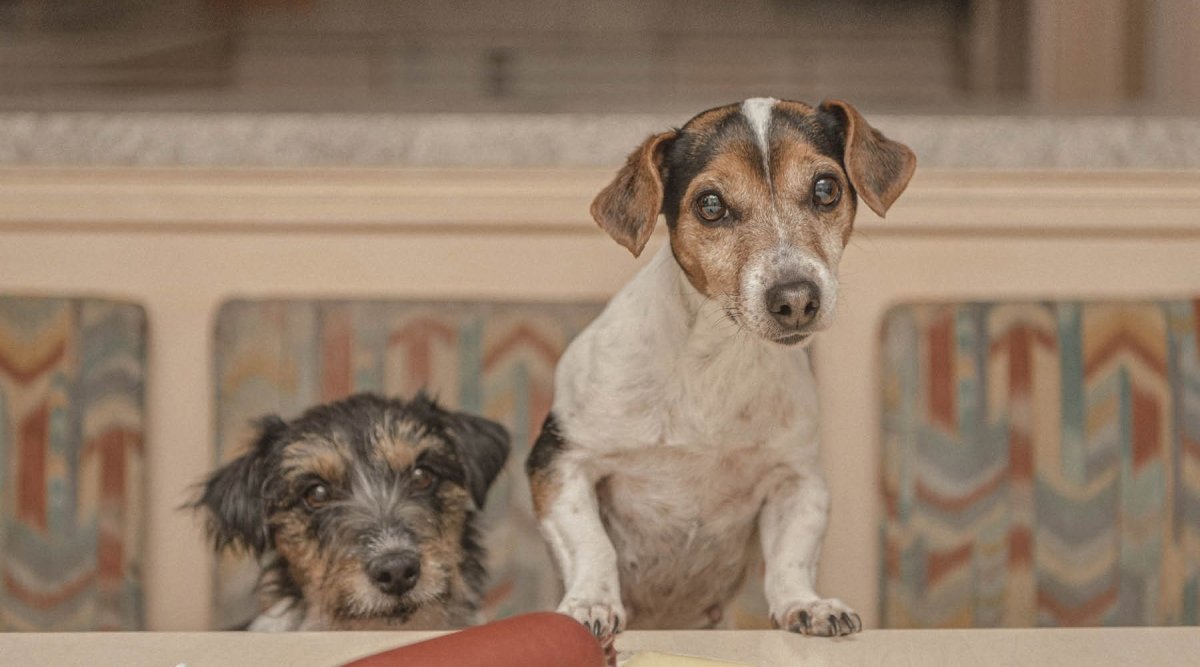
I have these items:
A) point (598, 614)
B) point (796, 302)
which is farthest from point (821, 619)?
point (796, 302)

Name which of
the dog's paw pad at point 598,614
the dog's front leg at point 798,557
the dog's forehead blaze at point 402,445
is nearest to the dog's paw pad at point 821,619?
the dog's front leg at point 798,557

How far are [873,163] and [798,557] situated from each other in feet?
1.33

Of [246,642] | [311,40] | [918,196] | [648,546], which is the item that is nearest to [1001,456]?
[918,196]

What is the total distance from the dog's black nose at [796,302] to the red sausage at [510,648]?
315mm

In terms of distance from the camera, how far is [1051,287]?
5.68ft

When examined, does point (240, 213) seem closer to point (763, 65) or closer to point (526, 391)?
point (526, 391)

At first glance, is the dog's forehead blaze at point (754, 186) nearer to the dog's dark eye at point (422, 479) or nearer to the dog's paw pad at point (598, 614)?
the dog's paw pad at point (598, 614)

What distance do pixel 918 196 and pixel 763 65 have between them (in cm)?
36

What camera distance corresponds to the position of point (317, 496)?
1360mm

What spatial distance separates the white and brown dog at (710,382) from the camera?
104 centimetres

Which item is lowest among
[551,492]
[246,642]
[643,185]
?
[246,642]

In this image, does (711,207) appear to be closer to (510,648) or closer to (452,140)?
(510,648)

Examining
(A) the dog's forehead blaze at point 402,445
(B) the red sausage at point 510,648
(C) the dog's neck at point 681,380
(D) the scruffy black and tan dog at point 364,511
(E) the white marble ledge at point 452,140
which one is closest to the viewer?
(B) the red sausage at point 510,648

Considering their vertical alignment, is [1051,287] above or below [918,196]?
below
